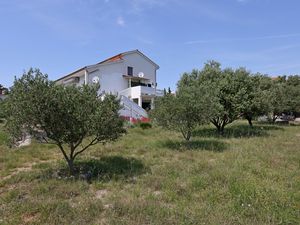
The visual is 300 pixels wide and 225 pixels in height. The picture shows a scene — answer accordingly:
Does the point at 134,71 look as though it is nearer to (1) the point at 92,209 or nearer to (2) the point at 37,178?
(2) the point at 37,178

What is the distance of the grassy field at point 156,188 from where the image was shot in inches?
198

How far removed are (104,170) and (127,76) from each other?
27.3 meters

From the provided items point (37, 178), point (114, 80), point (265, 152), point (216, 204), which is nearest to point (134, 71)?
point (114, 80)

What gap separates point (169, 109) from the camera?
40.8 feet

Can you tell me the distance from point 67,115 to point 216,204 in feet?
14.7

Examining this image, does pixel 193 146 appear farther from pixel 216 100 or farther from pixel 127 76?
pixel 127 76

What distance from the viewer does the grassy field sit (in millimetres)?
5027

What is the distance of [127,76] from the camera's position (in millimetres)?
35062

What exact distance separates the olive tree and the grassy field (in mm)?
1228

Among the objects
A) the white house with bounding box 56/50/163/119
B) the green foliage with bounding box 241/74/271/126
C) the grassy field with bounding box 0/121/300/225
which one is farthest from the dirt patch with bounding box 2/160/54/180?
the white house with bounding box 56/50/163/119


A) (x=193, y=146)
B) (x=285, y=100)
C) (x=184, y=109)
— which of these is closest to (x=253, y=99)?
(x=193, y=146)

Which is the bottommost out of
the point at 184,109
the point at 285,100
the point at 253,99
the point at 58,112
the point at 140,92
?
the point at 58,112

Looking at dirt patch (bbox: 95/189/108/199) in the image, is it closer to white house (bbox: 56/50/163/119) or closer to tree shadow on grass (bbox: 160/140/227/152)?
tree shadow on grass (bbox: 160/140/227/152)

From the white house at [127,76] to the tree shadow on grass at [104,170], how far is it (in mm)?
20452
